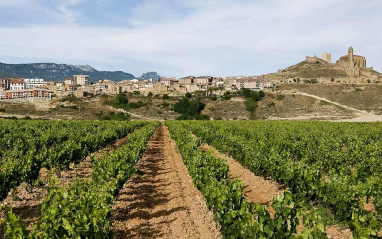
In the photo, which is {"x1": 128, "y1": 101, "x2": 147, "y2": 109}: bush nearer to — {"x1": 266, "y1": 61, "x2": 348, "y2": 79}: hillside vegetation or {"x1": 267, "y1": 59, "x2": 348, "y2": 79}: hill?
{"x1": 267, "y1": 59, "x2": 348, "y2": 79}: hill

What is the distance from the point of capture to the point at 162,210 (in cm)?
1034

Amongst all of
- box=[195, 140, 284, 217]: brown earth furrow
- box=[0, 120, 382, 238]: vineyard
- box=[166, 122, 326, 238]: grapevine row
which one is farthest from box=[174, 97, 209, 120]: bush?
box=[166, 122, 326, 238]: grapevine row

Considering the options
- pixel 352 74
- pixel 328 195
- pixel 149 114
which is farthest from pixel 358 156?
pixel 352 74

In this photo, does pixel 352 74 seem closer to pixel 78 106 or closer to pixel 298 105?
pixel 298 105

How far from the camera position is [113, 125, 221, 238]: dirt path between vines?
28.5 ft

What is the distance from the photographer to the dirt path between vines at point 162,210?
8.67 meters

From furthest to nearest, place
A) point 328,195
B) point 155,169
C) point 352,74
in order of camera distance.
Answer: point 352,74
point 155,169
point 328,195

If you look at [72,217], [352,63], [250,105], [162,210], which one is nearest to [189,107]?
[250,105]

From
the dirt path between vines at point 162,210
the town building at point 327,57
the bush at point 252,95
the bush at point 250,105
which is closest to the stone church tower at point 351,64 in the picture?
the town building at point 327,57

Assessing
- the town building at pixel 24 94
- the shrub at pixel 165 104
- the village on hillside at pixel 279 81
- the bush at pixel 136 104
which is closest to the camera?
the bush at pixel 136 104

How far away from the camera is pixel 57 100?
10481cm

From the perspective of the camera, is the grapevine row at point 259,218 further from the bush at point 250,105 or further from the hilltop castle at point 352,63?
the hilltop castle at point 352,63

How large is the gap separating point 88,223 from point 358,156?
1250cm

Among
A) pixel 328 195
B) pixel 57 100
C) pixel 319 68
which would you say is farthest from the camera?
pixel 319 68
